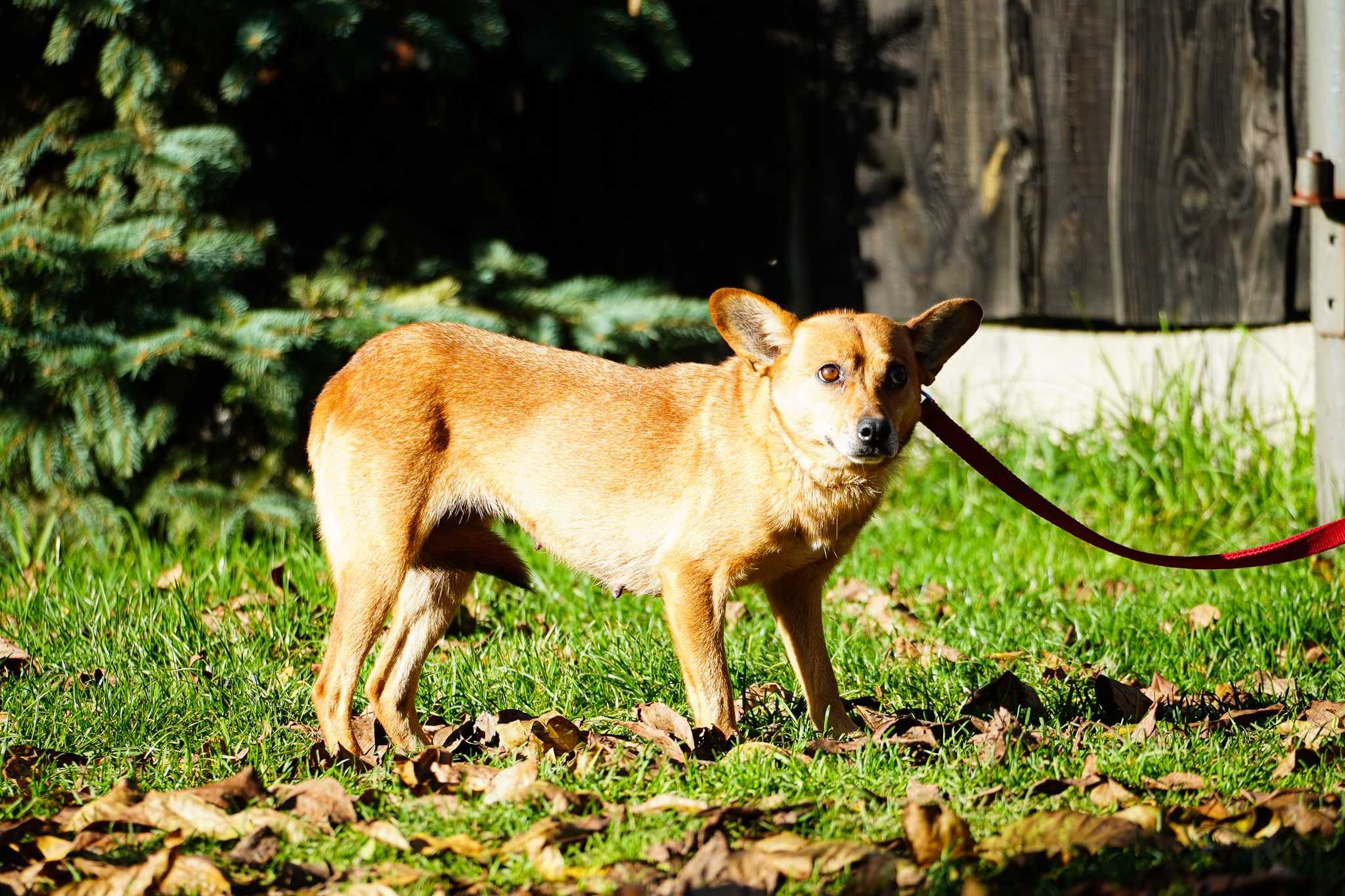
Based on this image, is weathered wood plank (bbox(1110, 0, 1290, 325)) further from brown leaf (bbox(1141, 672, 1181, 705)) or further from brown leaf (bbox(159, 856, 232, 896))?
brown leaf (bbox(159, 856, 232, 896))

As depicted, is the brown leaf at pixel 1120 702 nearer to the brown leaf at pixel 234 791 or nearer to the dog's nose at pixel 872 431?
the dog's nose at pixel 872 431

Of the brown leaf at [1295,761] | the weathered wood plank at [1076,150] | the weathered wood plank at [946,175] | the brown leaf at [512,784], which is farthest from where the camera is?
the weathered wood plank at [946,175]

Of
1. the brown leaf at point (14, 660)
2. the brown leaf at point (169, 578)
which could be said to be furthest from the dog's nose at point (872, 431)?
the brown leaf at point (169, 578)

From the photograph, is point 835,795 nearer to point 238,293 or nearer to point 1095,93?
point 238,293

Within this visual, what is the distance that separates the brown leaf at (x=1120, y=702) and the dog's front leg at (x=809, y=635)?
780 millimetres

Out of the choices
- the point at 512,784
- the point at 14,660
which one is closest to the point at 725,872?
the point at 512,784

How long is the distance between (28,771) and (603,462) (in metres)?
1.77

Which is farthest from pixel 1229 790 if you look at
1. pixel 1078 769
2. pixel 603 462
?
pixel 603 462

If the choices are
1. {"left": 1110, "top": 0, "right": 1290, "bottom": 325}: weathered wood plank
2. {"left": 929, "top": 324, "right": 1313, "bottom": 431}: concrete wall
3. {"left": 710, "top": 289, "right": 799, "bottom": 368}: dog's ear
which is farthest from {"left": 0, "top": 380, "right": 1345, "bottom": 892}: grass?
{"left": 710, "top": 289, "right": 799, "bottom": 368}: dog's ear

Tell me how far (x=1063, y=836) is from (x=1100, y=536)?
4.18 feet

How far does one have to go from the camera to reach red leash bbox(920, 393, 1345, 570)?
371cm

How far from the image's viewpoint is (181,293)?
5586 mm

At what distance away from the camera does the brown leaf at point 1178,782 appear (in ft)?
10.3

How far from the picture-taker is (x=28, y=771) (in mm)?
3301
